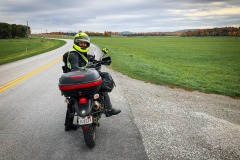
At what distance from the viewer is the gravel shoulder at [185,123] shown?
393 centimetres

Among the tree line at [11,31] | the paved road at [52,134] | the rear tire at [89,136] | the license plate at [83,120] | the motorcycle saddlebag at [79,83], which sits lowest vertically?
the paved road at [52,134]

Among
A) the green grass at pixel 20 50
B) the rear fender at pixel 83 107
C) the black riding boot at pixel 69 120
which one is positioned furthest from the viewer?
the green grass at pixel 20 50

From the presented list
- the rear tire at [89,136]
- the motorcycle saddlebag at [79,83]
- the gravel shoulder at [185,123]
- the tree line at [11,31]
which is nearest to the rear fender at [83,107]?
the motorcycle saddlebag at [79,83]

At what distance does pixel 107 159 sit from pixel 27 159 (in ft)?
4.46

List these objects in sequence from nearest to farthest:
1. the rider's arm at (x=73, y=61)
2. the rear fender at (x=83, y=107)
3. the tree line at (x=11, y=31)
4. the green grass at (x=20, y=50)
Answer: the rear fender at (x=83, y=107)
the rider's arm at (x=73, y=61)
the green grass at (x=20, y=50)
the tree line at (x=11, y=31)

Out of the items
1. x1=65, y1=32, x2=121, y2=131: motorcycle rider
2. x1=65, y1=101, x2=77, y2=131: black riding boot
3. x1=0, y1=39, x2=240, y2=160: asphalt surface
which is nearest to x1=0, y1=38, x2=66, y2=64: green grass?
x1=0, y1=39, x2=240, y2=160: asphalt surface

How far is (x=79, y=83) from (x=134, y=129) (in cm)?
186

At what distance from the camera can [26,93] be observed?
7.88 meters

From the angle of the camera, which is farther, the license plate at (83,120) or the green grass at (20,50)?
the green grass at (20,50)

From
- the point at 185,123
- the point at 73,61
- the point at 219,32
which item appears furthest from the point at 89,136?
the point at 219,32

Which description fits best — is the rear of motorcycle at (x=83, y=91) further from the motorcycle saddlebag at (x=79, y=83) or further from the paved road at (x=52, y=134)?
the paved road at (x=52, y=134)

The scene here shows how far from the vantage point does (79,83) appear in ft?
11.9

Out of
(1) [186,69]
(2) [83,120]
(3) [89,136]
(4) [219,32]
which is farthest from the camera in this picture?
(4) [219,32]

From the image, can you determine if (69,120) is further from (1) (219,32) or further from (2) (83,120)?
(1) (219,32)
